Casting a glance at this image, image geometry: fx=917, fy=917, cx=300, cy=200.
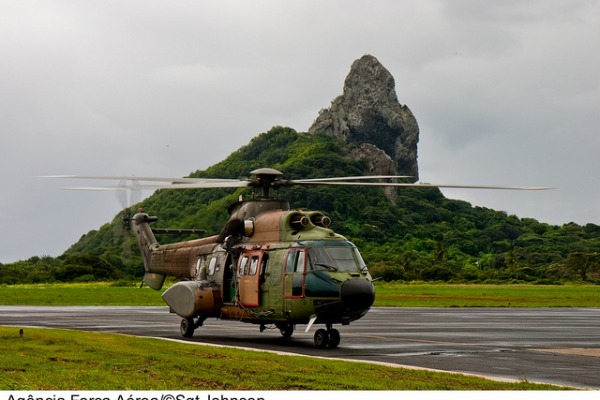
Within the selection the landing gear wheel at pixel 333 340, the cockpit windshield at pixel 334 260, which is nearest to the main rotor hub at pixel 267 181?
the cockpit windshield at pixel 334 260

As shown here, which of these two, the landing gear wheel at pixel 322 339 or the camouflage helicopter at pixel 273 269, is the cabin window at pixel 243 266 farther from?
the landing gear wheel at pixel 322 339

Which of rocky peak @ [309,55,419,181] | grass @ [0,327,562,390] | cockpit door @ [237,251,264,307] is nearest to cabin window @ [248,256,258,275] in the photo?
cockpit door @ [237,251,264,307]

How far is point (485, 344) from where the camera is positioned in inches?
996

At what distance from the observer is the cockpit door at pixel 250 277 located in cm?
2559

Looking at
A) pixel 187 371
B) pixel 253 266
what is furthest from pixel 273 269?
pixel 187 371

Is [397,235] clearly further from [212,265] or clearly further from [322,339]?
[322,339]

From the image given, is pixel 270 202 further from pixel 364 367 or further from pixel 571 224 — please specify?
pixel 571 224

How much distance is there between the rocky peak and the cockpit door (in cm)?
15649

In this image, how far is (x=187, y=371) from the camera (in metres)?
16.8

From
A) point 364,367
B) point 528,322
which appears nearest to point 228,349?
point 364,367

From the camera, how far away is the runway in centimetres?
1900

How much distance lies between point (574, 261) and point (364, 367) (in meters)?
94.5

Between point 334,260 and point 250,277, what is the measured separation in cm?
312

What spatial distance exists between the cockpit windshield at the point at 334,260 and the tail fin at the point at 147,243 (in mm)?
10052
